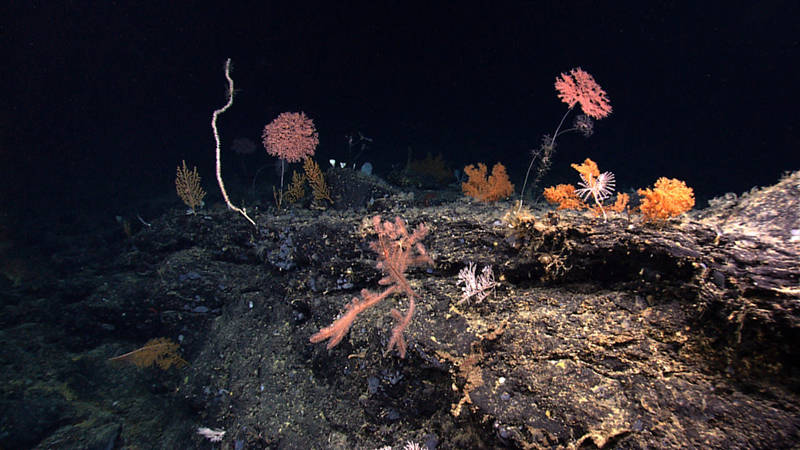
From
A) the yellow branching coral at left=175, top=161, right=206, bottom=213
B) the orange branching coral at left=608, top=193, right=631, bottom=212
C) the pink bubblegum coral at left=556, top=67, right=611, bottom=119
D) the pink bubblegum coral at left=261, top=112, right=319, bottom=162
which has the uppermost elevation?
the pink bubblegum coral at left=556, top=67, right=611, bottom=119

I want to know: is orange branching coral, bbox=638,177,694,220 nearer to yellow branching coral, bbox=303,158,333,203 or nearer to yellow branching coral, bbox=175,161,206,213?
yellow branching coral, bbox=303,158,333,203

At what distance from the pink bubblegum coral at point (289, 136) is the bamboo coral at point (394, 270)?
13.4 feet

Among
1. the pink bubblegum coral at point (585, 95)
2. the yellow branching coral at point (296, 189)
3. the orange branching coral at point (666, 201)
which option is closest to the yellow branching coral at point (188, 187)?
the yellow branching coral at point (296, 189)

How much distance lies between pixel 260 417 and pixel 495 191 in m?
5.32

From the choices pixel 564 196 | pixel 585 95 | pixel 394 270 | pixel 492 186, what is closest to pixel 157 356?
pixel 394 270

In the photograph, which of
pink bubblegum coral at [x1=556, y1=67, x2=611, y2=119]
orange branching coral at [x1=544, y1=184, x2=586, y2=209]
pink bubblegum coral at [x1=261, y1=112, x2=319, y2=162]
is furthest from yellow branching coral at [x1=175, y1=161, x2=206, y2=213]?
pink bubblegum coral at [x1=556, y1=67, x2=611, y2=119]

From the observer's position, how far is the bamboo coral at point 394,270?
3018 millimetres

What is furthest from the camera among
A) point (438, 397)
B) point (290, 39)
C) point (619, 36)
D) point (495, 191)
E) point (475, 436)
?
point (290, 39)

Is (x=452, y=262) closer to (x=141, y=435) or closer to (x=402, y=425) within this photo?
(x=402, y=425)

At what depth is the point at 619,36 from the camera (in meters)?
20.2

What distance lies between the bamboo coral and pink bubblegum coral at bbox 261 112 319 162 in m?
4.09

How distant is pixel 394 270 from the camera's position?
3.34 meters

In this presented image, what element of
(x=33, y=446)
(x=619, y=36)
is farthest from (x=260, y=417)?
(x=619, y=36)

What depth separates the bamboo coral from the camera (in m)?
3.02
